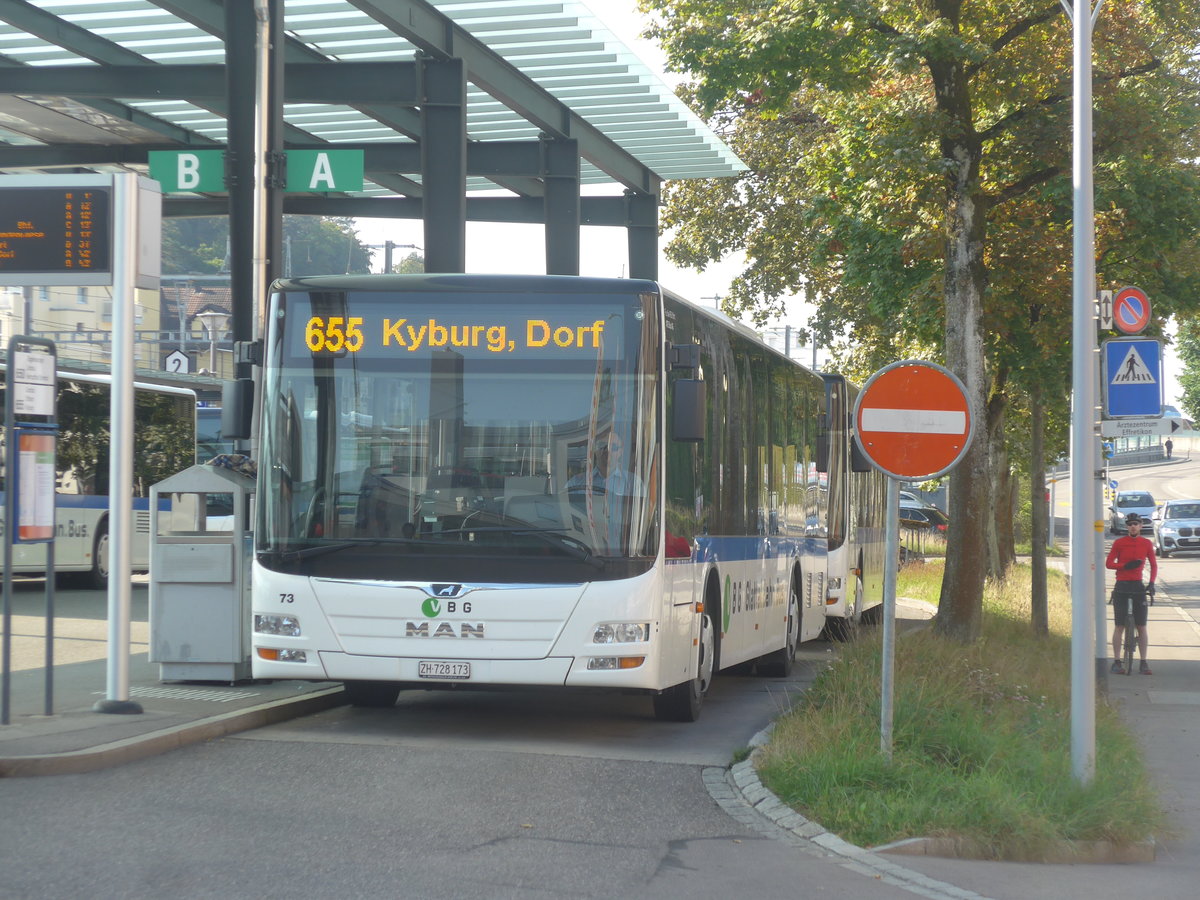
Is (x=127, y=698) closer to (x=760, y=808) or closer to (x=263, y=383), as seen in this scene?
(x=263, y=383)

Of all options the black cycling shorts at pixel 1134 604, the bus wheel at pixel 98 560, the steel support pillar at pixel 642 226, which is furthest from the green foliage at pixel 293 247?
the black cycling shorts at pixel 1134 604

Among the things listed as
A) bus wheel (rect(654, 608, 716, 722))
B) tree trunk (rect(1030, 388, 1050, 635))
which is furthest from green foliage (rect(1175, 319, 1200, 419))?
bus wheel (rect(654, 608, 716, 722))

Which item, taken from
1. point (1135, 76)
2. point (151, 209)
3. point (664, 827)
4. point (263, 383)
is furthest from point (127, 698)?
point (1135, 76)

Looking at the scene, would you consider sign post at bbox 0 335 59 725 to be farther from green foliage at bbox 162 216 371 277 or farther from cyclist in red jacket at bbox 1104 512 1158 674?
green foliage at bbox 162 216 371 277

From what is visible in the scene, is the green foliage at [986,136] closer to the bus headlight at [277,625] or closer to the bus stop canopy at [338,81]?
the bus stop canopy at [338,81]

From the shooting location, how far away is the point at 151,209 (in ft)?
31.9

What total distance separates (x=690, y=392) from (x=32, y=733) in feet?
14.1

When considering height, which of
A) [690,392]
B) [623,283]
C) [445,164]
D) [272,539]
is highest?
[445,164]

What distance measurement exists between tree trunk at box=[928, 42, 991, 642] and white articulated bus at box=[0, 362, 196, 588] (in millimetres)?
10681

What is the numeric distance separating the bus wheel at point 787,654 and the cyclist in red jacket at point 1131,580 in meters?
4.98

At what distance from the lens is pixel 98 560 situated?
23.5 m

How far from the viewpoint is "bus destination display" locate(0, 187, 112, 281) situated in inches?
372

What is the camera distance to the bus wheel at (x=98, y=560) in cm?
2330

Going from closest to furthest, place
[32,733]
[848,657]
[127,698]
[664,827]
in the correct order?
[664,827]
[32,733]
[127,698]
[848,657]
